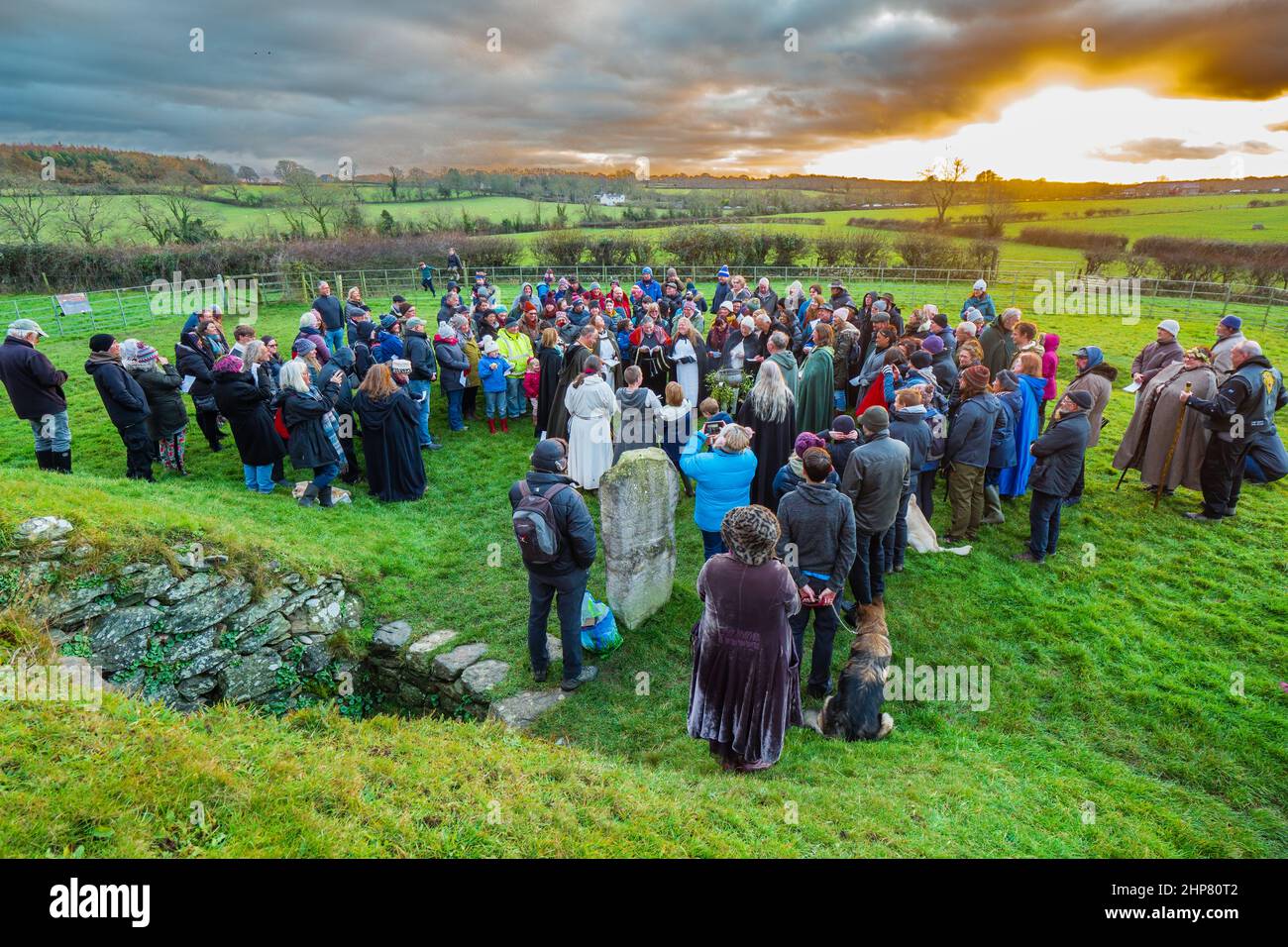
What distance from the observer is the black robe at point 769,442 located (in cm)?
812

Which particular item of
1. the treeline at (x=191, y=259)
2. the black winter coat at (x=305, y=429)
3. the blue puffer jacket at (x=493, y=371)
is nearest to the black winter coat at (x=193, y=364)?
the black winter coat at (x=305, y=429)

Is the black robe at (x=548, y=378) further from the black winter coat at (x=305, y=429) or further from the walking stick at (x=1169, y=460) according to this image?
the walking stick at (x=1169, y=460)

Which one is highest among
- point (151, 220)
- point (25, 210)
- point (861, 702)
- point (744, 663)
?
point (151, 220)

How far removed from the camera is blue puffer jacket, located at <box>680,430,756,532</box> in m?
6.39

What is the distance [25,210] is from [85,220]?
7.16ft

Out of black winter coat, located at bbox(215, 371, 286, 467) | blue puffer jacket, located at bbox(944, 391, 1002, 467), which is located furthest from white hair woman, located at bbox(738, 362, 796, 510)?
black winter coat, located at bbox(215, 371, 286, 467)

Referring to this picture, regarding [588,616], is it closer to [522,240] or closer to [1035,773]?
[1035,773]

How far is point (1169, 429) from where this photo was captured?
29.1 feet

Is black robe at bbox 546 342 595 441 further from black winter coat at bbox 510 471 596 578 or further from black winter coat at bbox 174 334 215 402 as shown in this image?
black winter coat at bbox 174 334 215 402

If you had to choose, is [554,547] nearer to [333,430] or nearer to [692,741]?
Answer: [692,741]

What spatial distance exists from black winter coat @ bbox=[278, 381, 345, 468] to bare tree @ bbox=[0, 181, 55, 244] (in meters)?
30.7

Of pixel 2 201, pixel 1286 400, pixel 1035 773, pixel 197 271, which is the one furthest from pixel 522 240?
pixel 1035 773

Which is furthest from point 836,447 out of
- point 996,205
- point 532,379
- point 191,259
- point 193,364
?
point 996,205
